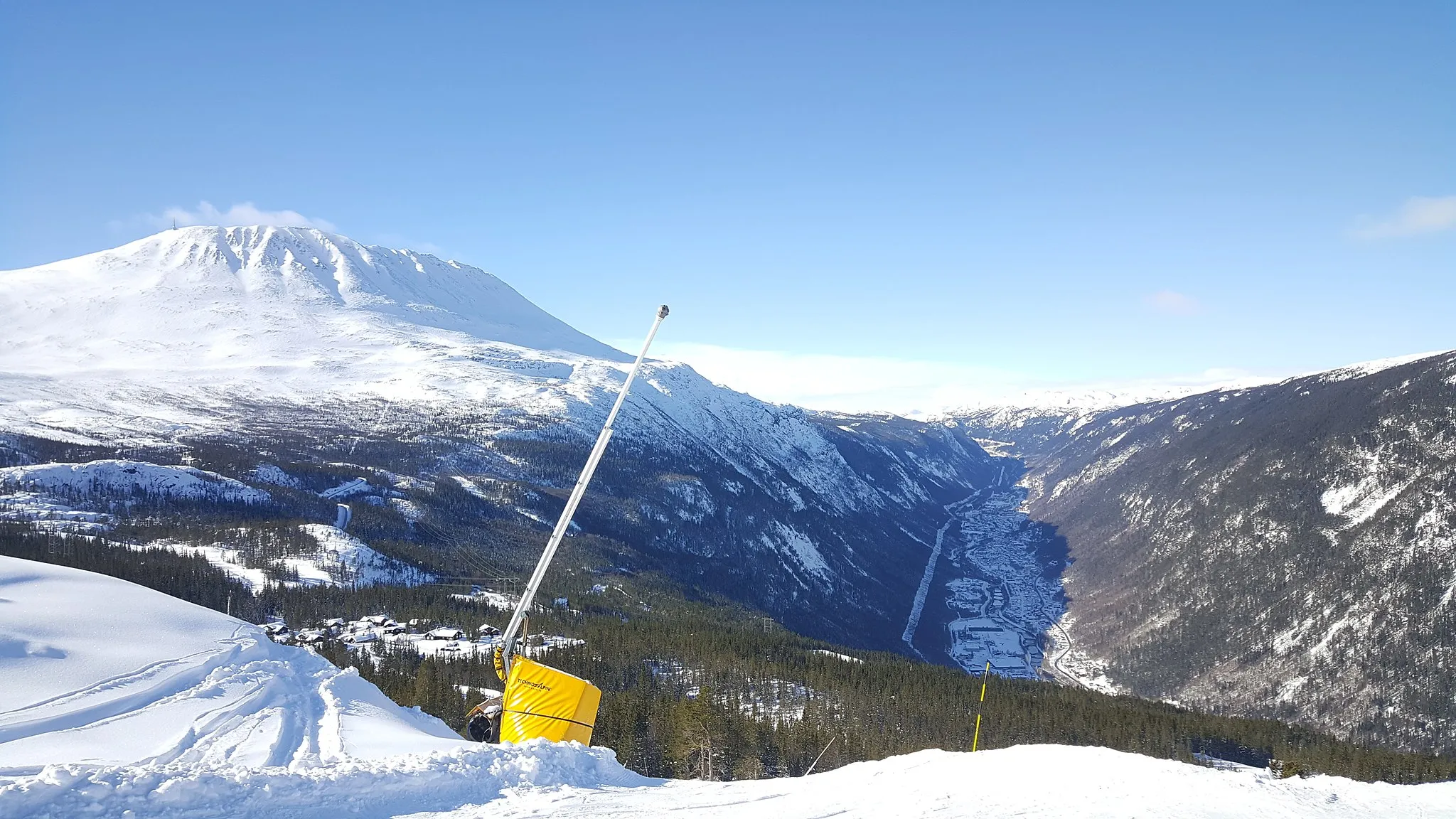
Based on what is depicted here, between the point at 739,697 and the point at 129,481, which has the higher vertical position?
the point at 129,481

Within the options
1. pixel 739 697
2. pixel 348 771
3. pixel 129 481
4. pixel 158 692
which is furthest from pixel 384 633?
pixel 348 771

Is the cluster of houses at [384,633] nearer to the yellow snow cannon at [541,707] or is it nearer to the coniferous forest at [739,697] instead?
the coniferous forest at [739,697]

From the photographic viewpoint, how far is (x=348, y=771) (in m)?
20.0

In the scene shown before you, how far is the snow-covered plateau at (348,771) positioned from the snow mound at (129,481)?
17392cm

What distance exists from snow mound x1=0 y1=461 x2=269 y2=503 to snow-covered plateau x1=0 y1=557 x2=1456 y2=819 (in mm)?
173924

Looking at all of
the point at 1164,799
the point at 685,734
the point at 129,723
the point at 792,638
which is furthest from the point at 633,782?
the point at 792,638

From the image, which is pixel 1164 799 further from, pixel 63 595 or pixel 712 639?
pixel 712 639

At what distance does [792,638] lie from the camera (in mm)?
160125

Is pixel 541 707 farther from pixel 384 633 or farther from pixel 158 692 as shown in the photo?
pixel 384 633

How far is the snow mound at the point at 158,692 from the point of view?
23.5 m

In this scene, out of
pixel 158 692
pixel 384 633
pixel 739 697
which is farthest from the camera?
pixel 384 633

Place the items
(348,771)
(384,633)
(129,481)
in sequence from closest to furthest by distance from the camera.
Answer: (348,771) → (384,633) → (129,481)

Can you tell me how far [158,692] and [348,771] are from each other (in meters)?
15.2

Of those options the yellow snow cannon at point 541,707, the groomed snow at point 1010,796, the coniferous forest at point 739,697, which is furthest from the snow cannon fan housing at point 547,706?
the coniferous forest at point 739,697
